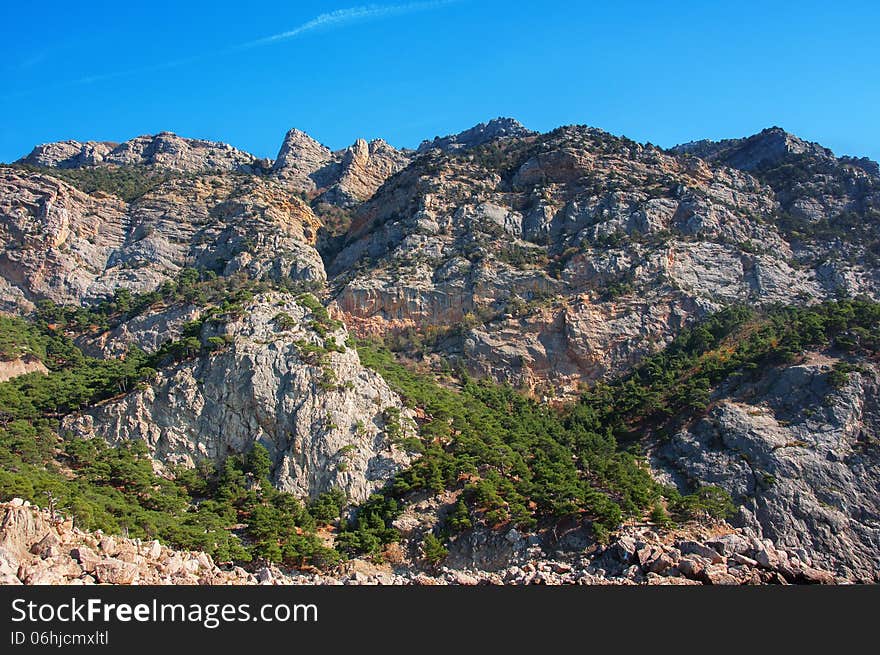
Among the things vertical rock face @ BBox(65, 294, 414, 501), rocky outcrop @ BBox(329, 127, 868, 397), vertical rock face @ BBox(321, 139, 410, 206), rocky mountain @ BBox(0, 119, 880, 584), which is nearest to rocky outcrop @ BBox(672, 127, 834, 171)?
rocky mountain @ BBox(0, 119, 880, 584)

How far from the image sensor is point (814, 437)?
42.0m

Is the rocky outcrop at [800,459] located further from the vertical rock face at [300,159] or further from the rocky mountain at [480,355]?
the vertical rock face at [300,159]

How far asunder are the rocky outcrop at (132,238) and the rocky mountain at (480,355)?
0.32 meters

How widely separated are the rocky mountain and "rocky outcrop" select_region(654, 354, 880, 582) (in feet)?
0.57

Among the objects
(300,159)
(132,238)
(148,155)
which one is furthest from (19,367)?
(300,159)

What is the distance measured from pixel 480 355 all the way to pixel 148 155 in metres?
74.2

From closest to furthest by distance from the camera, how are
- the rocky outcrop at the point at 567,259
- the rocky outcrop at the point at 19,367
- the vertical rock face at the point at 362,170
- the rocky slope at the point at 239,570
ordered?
the rocky slope at the point at 239,570 < the rocky outcrop at the point at 19,367 < the rocky outcrop at the point at 567,259 < the vertical rock face at the point at 362,170

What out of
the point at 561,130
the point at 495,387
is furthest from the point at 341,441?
the point at 561,130

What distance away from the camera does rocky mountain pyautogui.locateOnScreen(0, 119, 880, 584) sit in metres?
35.0

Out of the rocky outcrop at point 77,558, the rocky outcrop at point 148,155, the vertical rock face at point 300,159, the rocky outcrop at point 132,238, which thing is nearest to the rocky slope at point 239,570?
the rocky outcrop at point 77,558

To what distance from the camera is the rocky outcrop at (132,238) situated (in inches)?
2522

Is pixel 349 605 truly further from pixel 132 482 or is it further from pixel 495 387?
pixel 495 387

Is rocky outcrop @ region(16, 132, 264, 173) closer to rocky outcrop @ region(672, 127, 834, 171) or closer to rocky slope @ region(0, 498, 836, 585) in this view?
rocky outcrop @ region(672, 127, 834, 171)

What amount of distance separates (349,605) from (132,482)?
2421cm
